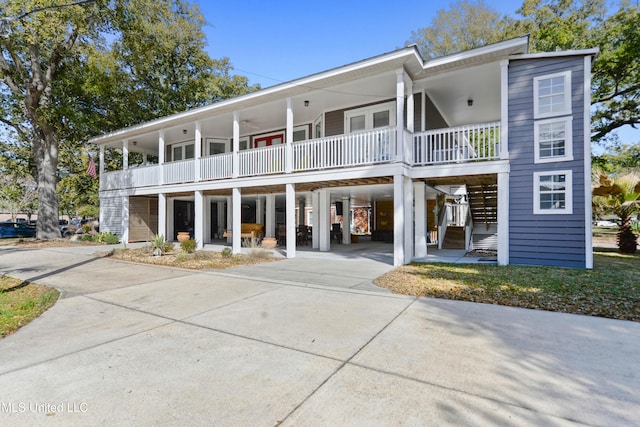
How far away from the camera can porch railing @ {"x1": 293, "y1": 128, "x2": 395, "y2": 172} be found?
9273 mm

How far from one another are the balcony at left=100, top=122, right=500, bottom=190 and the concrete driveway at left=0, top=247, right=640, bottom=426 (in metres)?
5.12

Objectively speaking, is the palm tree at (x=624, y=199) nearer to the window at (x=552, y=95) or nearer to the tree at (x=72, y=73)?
the window at (x=552, y=95)

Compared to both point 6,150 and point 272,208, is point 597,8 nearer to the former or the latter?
point 272,208

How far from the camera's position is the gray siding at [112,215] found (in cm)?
1691

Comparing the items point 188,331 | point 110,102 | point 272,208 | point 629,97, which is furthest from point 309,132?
point 629,97

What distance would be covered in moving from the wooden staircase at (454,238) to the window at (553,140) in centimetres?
595

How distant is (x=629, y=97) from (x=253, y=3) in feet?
55.3

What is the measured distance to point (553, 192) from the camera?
8.19 meters

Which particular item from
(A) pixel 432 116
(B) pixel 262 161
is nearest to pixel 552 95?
(A) pixel 432 116

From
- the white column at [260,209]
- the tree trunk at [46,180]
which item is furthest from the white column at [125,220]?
the white column at [260,209]

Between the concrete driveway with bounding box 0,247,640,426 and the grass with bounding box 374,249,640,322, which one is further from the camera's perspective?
the grass with bounding box 374,249,640,322

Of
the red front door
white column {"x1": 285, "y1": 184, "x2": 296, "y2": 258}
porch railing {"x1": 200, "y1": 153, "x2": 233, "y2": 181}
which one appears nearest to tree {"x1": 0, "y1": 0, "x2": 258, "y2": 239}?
porch railing {"x1": 200, "y1": 153, "x2": 233, "y2": 181}

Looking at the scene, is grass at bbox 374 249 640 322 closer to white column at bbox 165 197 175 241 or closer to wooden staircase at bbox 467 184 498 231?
wooden staircase at bbox 467 184 498 231

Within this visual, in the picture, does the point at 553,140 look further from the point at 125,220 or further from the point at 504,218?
the point at 125,220
